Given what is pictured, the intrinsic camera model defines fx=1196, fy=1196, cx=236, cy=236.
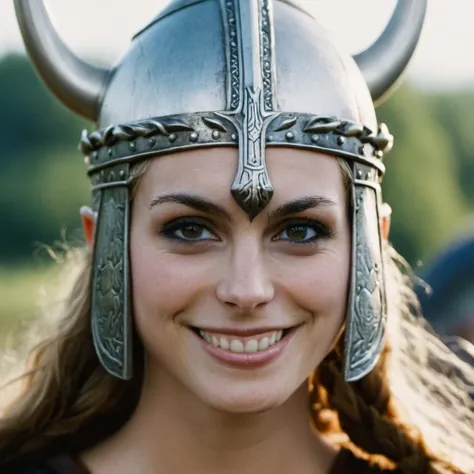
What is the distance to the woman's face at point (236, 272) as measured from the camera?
314cm

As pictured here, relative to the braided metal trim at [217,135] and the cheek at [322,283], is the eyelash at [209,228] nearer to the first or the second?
the cheek at [322,283]

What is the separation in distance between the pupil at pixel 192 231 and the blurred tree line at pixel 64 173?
23.4m

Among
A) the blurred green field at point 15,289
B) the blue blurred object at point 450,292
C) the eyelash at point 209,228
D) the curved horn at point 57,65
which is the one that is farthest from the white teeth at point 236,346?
the blurred green field at point 15,289

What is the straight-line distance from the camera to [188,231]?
10.5 feet

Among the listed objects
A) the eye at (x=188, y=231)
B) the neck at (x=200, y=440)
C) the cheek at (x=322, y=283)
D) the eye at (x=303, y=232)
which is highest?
the eye at (x=188, y=231)

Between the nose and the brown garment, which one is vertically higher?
the nose

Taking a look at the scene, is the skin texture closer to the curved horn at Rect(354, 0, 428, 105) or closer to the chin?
the chin

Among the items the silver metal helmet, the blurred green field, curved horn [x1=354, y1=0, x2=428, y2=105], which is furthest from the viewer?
the blurred green field

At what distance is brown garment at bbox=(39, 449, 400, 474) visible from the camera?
11.6ft

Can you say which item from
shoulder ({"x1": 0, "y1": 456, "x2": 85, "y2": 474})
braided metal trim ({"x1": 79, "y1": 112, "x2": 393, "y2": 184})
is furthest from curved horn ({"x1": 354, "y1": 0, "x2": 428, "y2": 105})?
shoulder ({"x1": 0, "y1": 456, "x2": 85, "y2": 474})

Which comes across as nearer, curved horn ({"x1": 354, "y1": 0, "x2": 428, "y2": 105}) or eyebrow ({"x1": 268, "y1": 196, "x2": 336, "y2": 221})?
eyebrow ({"x1": 268, "y1": 196, "x2": 336, "y2": 221})

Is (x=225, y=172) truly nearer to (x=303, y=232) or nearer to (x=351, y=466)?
(x=303, y=232)

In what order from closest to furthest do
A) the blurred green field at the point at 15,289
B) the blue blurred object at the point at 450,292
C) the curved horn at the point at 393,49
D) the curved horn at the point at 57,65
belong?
the curved horn at the point at 57,65, the curved horn at the point at 393,49, the blue blurred object at the point at 450,292, the blurred green field at the point at 15,289

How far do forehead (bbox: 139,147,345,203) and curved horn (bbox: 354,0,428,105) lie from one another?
0.46 meters
